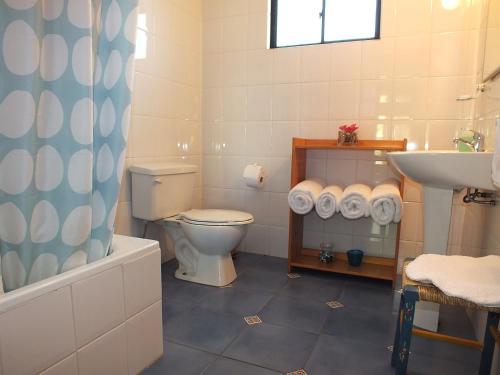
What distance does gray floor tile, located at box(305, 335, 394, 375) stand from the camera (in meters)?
1.35

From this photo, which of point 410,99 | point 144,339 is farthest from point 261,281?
point 410,99

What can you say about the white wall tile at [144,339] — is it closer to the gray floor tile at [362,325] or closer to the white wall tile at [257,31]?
the gray floor tile at [362,325]

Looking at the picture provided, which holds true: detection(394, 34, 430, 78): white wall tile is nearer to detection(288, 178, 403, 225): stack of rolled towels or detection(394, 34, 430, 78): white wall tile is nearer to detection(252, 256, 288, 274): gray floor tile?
detection(288, 178, 403, 225): stack of rolled towels

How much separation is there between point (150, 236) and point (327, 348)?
131 cm

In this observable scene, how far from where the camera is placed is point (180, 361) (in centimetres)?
140

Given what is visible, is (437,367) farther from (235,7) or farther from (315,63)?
(235,7)

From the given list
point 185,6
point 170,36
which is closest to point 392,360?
point 170,36

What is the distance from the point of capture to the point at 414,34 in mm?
2127

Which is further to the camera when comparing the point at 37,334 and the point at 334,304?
the point at 334,304

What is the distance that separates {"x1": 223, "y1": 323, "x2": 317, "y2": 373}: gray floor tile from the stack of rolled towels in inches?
28.0

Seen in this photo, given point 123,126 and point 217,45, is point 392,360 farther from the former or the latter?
point 217,45

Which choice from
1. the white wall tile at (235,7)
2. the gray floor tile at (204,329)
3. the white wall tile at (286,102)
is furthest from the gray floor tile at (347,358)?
the white wall tile at (235,7)

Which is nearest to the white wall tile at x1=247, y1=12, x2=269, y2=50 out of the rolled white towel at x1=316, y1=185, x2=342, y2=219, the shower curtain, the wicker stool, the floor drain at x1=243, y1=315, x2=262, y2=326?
the rolled white towel at x1=316, y1=185, x2=342, y2=219

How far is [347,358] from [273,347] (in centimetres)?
31
